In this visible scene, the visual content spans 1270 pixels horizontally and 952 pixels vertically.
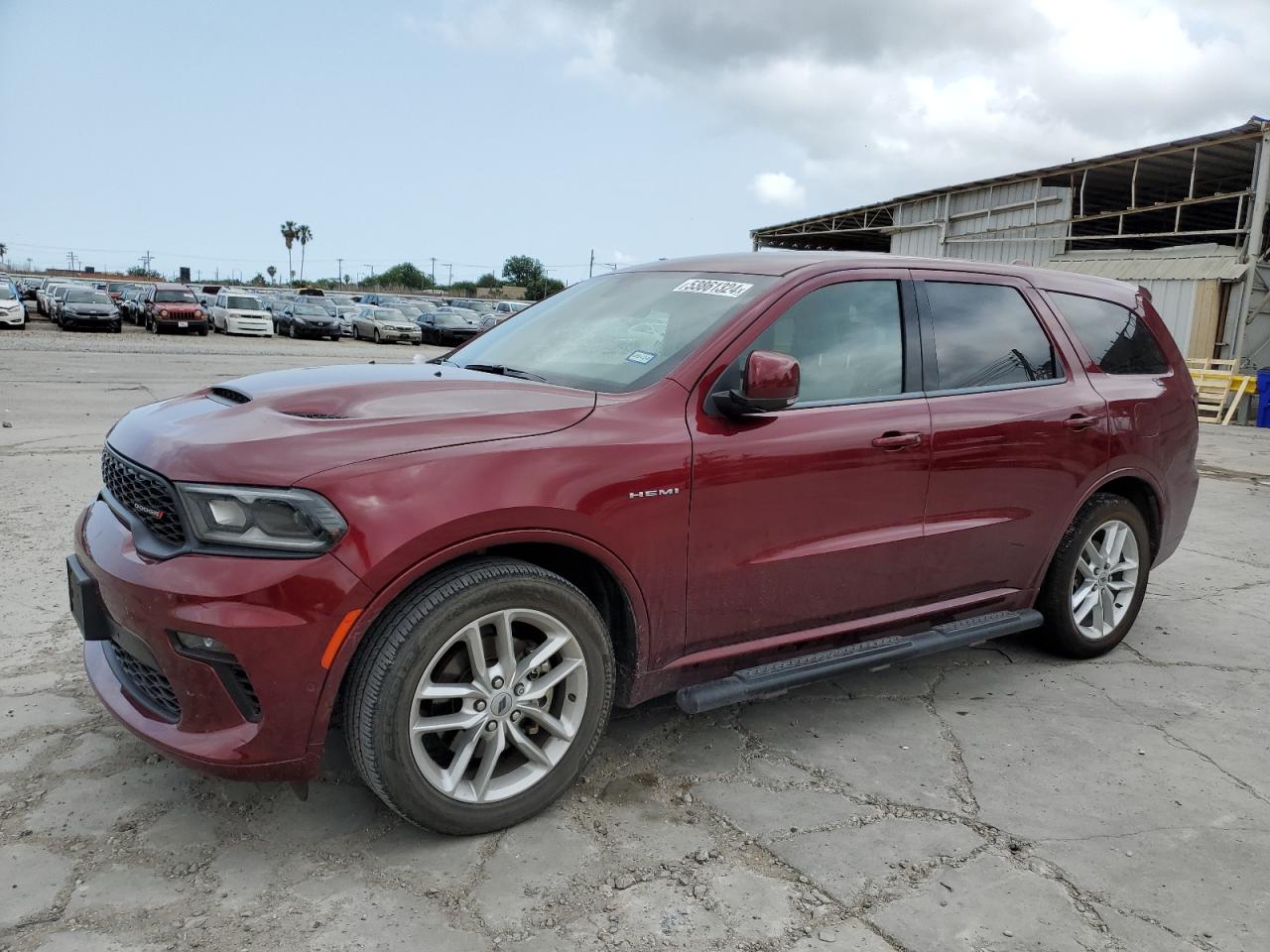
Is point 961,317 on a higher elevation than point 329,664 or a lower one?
higher

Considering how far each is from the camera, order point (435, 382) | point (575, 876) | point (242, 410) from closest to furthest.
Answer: point (575, 876)
point (242, 410)
point (435, 382)

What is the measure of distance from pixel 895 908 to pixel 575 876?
0.87 metres

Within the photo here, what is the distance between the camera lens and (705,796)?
3102 mm

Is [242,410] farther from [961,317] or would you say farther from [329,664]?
[961,317]

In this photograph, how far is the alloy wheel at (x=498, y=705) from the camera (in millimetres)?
2674

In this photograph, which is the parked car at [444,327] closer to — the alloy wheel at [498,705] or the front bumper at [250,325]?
the front bumper at [250,325]

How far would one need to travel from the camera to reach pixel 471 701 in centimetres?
273

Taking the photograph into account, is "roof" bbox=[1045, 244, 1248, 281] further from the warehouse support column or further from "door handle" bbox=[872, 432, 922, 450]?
"door handle" bbox=[872, 432, 922, 450]

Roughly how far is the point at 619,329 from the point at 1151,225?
2558cm

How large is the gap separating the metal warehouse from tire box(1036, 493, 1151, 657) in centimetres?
1444

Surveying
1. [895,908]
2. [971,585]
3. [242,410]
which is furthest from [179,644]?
[971,585]

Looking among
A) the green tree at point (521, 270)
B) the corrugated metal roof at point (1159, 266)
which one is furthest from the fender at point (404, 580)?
the green tree at point (521, 270)

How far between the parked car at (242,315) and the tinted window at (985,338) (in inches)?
1283

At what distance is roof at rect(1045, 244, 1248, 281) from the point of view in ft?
63.3
